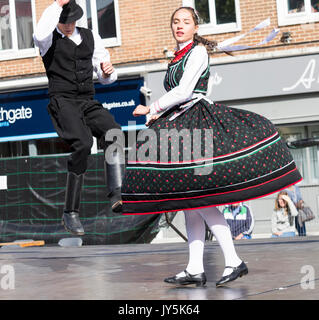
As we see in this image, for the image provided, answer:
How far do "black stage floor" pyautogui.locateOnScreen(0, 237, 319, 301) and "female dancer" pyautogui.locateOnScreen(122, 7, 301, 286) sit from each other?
32cm

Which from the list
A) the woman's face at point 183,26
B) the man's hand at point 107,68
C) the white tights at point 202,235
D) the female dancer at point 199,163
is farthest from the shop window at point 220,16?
the white tights at point 202,235

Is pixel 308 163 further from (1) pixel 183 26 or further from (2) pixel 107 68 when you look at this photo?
(1) pixel 183 26

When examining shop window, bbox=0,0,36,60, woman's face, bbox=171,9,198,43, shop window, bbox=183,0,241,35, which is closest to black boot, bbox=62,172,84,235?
woman's face, bbox=171,9,198,43

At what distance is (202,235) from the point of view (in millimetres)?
5098

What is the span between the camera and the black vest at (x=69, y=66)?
18.4 ft

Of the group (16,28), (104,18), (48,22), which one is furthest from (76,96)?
(16,28)

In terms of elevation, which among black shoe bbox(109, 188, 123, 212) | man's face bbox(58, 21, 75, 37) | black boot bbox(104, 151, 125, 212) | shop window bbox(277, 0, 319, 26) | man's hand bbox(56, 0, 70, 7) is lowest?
black shoe bbox(109, 188, 123, 212)

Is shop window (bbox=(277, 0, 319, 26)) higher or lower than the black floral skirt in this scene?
higher

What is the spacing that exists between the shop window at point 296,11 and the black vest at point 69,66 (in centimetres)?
1033

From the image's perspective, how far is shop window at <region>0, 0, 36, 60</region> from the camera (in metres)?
17.5

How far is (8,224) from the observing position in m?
12.3

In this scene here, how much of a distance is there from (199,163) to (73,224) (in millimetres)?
1434

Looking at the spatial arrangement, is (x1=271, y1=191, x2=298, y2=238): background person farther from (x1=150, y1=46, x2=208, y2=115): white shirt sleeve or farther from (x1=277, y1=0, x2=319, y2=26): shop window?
(x1=150, y1=46, x2=208, y2=115): white shirt sleeve

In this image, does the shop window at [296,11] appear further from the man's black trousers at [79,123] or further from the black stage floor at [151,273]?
the man's black trousers at [79,123]
